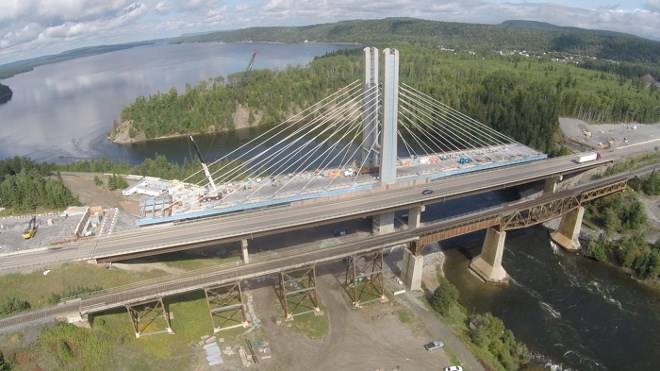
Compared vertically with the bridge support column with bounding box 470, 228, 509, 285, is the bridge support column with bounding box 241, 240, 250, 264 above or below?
above

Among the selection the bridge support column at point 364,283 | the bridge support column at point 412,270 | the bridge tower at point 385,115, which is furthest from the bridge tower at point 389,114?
the bridge support column at point 364,283

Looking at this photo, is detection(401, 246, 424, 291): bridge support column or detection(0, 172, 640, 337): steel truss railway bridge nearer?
detection(0, 172, 640, 337): steel truss railway bridge

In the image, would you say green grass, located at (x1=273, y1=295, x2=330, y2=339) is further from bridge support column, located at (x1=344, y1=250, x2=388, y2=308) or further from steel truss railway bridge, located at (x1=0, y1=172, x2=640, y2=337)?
bridge support column, located at (x1=344, y1=250, x2=388, y2=308)

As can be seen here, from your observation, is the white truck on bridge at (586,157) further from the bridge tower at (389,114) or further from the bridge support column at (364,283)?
the bridge support column at (364,283)

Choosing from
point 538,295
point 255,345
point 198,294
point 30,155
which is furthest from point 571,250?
point 30,155

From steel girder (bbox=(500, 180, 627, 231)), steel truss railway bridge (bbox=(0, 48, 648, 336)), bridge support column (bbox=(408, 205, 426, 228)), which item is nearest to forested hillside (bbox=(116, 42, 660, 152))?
steel girder (bbox=(500, 180, 627, 231))

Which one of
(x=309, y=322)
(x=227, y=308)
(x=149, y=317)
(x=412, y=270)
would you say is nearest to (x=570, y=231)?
(x=412, y=270)

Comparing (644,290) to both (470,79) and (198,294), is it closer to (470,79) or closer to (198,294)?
(198,294)
